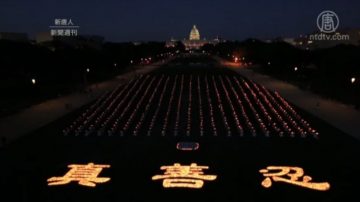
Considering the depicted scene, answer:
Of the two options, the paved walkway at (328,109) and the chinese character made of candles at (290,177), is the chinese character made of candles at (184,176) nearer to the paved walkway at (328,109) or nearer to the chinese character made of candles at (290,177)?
the chinese character made of candles at (290,177)

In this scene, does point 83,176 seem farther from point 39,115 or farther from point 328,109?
point 328,109

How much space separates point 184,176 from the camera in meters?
17.3

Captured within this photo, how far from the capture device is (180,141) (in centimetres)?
2272

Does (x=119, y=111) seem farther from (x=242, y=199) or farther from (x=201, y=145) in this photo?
(x=242, y=199)

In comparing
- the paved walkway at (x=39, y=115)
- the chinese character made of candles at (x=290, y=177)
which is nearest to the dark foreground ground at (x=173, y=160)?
the chinese character made of candles at (x=290, y=177)

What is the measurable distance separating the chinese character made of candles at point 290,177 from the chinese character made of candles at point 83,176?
5.94 m

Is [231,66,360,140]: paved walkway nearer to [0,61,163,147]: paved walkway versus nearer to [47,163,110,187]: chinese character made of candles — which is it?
[47,163,110,187]: chinese character made of candles

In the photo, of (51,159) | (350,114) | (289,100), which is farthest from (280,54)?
(51,159)

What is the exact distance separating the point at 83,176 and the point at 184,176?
3829 millimetres

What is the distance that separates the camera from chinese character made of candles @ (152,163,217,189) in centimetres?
1632

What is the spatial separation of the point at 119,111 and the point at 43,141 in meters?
9.64

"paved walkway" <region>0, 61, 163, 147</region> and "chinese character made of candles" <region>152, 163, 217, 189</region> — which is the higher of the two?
"paved walkway" <region>0, 61, 163, 147</region>

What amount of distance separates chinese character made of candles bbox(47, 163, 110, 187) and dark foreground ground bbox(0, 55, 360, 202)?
0.90 ft

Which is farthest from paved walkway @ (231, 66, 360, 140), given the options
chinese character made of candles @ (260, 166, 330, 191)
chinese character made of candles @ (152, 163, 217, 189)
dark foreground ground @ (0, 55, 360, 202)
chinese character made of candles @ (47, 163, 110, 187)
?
chinese character made of candles @ (47, 163, 110, 187)
